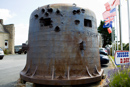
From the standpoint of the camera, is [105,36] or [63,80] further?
[105,36]

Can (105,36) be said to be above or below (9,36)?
above

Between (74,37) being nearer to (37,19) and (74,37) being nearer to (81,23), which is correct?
(81,23)

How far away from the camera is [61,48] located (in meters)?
5.04

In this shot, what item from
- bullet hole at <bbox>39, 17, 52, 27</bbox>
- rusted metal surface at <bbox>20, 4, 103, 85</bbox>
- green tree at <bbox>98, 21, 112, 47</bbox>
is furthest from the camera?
green tree at <bbox>98, 21, 112, 47</bbox>

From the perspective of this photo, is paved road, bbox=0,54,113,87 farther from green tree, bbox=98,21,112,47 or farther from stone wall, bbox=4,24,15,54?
green tree, bbox=98,21,112,47

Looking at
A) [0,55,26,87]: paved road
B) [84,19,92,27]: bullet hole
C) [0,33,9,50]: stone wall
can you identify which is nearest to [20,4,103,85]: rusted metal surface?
[84,19,92,27]: bullet hole

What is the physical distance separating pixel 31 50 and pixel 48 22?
1.42 metres

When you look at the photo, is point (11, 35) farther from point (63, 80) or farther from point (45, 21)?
point (63, 80)

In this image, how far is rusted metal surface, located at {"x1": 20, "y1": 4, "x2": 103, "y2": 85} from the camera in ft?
16.3

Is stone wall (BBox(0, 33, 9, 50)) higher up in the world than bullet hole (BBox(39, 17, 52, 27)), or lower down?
higher up

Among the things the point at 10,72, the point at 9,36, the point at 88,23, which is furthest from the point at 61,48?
the point at 9,36

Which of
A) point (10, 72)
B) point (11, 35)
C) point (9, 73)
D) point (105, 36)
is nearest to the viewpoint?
point (9, 73)

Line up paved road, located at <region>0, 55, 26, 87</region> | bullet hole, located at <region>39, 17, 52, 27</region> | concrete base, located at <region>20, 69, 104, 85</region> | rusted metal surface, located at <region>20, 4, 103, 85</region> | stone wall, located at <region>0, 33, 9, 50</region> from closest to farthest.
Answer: concrete base, located at <region>20, 69, 104, 85</region> < rusted metal surface, located at <region>20, 4, 103, 85</region> < bullet hole, located at <region>39, 17, 52, 27</region> < paved road, located at <region>0, 55, 26, 87</region> < stone wall, located at <region>0, 33, 9, 50</region>

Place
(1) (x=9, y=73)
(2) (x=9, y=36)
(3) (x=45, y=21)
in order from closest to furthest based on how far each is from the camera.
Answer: (3) (x=45, y=21) → (1) (x=9, y=73) → (2) (x=9, y=36)
